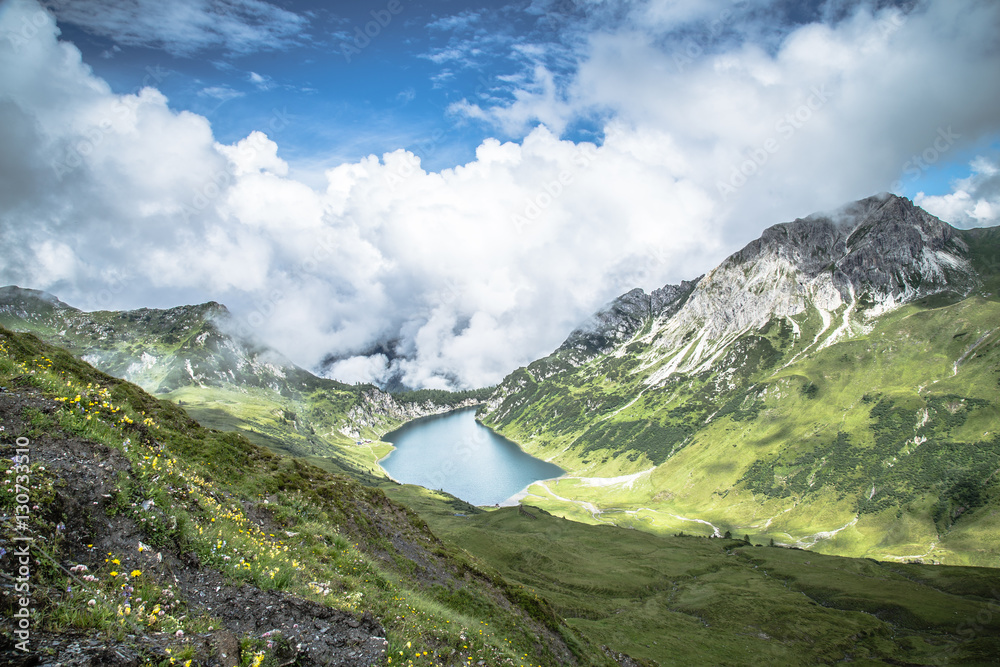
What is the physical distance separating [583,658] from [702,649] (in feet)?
207

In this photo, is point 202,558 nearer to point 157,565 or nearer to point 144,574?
point 157,565

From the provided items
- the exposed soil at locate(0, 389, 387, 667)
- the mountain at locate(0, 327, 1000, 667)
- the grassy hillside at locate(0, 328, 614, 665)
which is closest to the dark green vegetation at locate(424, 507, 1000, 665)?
the mountain at locate(0, 327, 1000, 667)

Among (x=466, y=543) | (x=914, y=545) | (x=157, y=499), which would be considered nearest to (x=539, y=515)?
(x=466, y=543)

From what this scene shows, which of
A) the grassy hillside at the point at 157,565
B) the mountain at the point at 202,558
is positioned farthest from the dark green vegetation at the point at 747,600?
the grassy hillside at the point at 157,565

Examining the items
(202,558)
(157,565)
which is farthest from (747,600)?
(157,565)

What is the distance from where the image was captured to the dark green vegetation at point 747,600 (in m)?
90.9

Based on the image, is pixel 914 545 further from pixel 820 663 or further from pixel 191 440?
pixel 191 440

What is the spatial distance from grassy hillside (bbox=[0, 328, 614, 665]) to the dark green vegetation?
2513 inches

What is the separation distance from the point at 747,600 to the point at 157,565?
143m

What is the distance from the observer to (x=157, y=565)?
10.6 metres

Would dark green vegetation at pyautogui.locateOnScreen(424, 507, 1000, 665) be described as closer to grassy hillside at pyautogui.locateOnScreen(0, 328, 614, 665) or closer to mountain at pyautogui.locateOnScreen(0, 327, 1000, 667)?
mountain at pyautogui.locateOnScreen(0, 327, 1000, 667)

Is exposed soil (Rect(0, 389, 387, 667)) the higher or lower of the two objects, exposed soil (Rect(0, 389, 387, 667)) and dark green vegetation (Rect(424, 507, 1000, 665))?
the higher

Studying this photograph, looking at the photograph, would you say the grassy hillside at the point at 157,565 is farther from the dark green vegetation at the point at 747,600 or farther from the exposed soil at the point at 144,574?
the dark green vegetation at the point at 747,600

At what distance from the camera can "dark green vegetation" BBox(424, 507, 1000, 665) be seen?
90.9m
